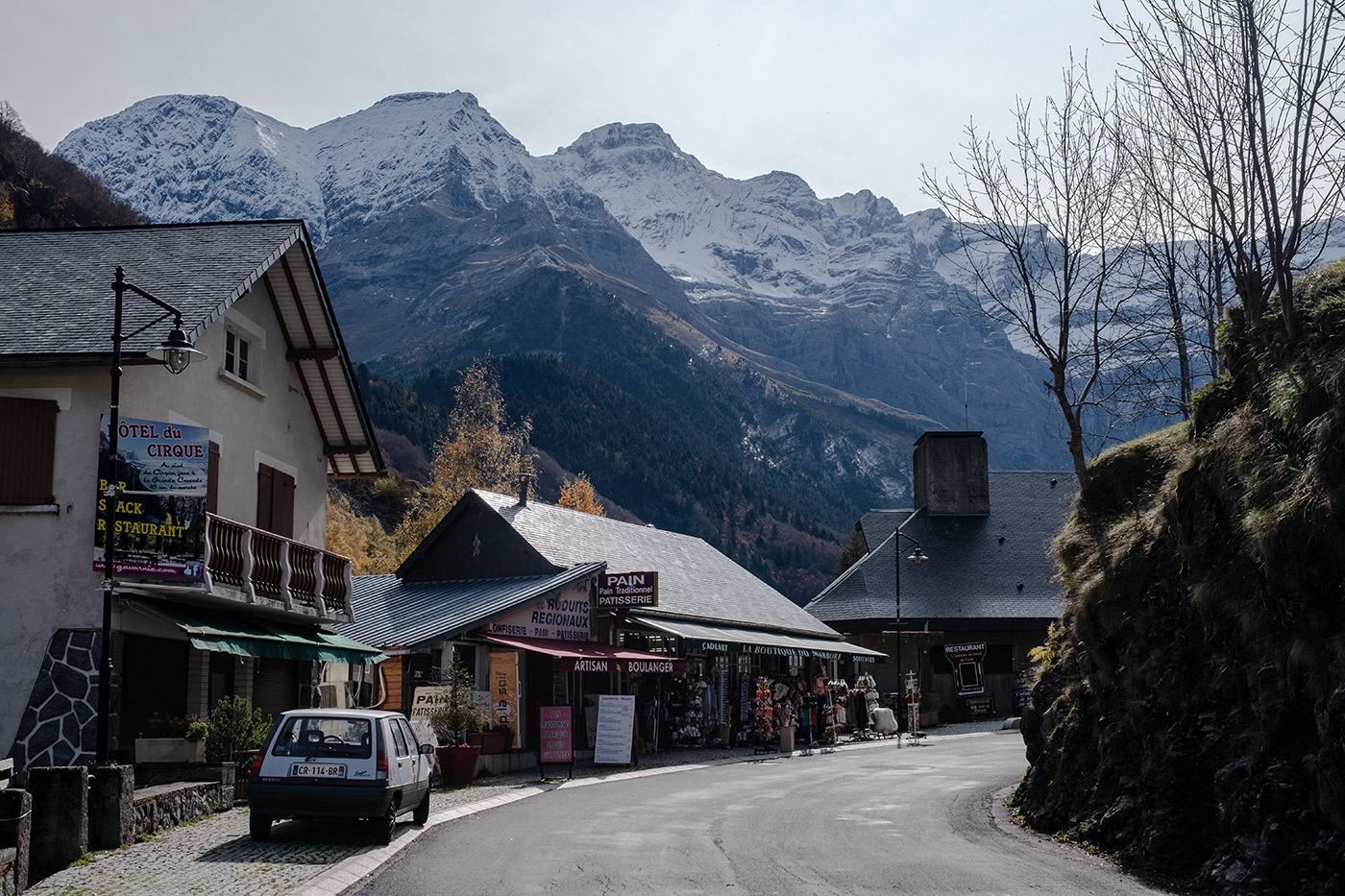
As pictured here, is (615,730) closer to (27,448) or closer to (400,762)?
(400,762)

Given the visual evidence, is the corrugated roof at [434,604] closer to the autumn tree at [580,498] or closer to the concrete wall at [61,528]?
the concrete wall at [61,528]

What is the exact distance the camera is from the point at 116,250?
22297 millimetres

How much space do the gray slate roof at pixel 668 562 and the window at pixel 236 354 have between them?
10.3 metres

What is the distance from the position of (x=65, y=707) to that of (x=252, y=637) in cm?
298

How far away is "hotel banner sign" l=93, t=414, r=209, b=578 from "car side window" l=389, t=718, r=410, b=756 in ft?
15.3

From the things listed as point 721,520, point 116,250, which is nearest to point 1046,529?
point 116,250

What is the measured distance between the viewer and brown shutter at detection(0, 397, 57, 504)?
1809 centimetres

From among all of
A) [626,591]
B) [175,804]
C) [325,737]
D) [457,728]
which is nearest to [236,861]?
[325,737]

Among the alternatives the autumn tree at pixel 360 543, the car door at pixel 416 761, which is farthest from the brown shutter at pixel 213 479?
the autumn tree at pixel 360 543

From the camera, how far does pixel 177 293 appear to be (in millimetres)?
20109

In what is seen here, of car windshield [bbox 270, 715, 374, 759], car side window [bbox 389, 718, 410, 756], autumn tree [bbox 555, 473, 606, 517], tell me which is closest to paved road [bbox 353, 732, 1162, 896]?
car side window [bbox 389, 718, 410, 756]

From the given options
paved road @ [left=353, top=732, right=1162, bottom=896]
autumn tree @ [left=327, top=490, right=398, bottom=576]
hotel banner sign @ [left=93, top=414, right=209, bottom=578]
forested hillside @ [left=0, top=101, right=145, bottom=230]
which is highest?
forested hillside @ [left=0, top=101, right=145, bottom=230]

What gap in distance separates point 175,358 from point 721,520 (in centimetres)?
13438

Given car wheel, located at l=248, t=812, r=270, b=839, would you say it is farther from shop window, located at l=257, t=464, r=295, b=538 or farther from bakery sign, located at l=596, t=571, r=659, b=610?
bakery sign, located at l=596, t=571, r=659, b=610
